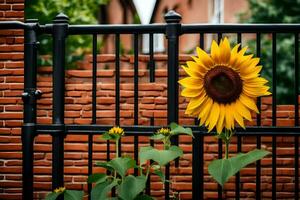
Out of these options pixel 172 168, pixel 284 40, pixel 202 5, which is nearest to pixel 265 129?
pixel 172 168

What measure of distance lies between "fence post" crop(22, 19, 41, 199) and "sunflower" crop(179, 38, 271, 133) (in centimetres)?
72

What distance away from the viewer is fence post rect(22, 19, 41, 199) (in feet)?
6.23

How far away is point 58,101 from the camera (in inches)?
75.3

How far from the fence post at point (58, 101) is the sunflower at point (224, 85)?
64 cm

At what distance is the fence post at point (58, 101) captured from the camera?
1.92 meters

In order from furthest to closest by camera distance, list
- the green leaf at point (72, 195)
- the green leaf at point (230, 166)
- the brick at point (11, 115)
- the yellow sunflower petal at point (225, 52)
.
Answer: the brick at point (11, 115) < the green leaf at point (72, 195) < the yellow sunflower petal at point (225, 52) < the green leaf at point (230, 166)

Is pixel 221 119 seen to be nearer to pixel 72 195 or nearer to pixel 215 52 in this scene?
pixel 215 52

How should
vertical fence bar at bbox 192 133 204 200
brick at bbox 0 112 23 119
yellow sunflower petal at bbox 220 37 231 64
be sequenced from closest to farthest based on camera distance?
1. yellow sunflower petal at bbox 220 37 231 64
2. vertical fence bar at bbox 192 133 204 200
3. brick at bbox 0 112 23 119

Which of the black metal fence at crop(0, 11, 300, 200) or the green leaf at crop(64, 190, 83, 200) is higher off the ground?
the black metal fence at crop(0, 11, 300, 200)

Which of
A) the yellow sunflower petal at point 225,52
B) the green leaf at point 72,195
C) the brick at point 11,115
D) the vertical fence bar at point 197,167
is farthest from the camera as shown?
the brick at point 11,115

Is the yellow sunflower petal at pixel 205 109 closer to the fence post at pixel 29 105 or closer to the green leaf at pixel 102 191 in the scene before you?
the green leaf at pixel 102 191

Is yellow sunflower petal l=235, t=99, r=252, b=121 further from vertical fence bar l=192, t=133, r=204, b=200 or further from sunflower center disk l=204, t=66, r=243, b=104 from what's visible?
vertical fence bar l=192, t=133, r=204, b=200

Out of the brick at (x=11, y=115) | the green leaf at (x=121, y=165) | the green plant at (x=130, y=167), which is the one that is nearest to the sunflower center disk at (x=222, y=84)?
the green plant at (x=130, y=167)

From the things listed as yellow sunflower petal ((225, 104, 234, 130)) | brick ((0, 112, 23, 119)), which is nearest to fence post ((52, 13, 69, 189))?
yellow sunflower petal ((225, 104, 234, 130))
